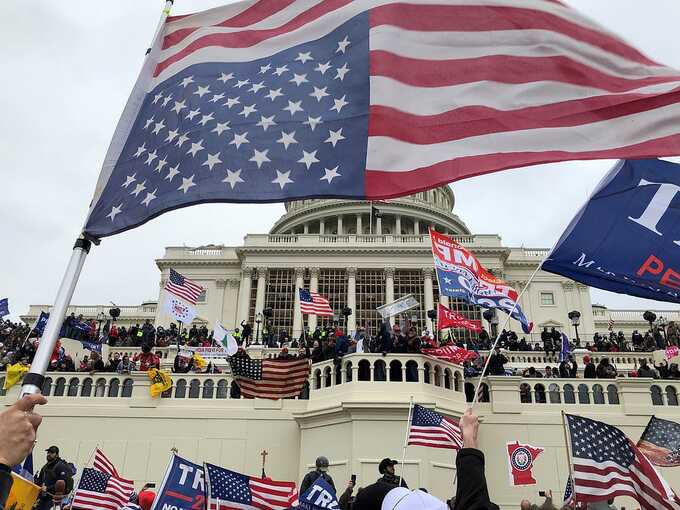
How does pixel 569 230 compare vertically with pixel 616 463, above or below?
above

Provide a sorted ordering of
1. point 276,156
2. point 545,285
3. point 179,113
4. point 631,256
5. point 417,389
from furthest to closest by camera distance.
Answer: point 545,285 → point 417,389 → point 631,256 → point 179,113 → point 276,156

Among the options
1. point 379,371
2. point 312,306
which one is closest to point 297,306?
point 312,306

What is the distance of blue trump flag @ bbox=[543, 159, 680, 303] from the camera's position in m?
8.41

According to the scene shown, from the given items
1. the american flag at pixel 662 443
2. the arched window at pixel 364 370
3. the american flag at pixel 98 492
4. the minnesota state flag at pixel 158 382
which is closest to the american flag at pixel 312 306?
the minnesota state flag at pixel 158 382

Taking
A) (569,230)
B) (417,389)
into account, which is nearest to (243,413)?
(417,389)

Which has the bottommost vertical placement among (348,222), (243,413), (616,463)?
(616,463)

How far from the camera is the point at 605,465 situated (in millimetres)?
6668

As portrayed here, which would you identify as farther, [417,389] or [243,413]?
[243,413]

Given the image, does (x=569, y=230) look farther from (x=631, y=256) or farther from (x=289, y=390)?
(x=289, y=390)

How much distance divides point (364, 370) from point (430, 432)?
5.49 m

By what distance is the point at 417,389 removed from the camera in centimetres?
1703

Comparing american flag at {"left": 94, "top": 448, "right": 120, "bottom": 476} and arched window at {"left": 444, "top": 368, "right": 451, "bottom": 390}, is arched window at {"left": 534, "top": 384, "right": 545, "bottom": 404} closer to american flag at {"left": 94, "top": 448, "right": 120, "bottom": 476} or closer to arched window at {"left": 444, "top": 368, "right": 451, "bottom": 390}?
arched window at {"left": 444, "top": 368, "right": 451, "bottom": 390}

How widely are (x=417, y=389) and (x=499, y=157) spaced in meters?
12.1

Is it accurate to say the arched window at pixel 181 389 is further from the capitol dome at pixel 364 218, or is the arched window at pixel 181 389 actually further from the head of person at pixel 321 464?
the capitol dome at pixel 364 218
